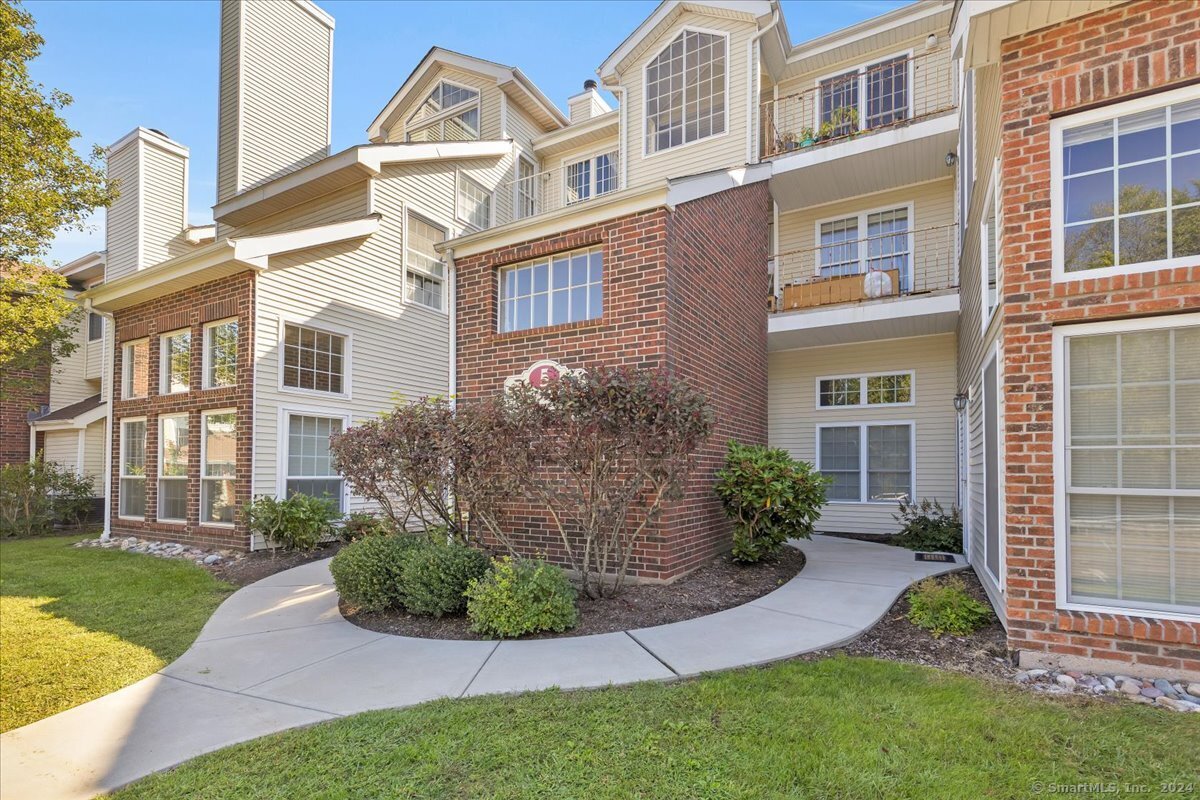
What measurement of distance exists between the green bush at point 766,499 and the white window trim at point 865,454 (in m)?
4.00

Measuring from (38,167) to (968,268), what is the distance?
47.8ft

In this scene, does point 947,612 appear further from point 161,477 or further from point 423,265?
point 161,477

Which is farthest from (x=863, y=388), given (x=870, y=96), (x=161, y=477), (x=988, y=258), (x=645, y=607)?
(x=161, y=477)

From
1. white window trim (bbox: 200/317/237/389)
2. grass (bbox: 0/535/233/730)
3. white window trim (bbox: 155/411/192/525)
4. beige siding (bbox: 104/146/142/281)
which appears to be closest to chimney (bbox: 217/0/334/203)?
beige siding (bbox: 104/146/142/281)

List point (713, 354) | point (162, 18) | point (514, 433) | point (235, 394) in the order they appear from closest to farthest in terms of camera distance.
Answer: point (514, 433) < point (713, 354) < point (235, 394) < point (162, 18)

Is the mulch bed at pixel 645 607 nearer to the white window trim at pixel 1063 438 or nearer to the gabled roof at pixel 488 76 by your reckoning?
the white window trim at pixel 1063 438

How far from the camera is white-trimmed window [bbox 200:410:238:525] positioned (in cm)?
937

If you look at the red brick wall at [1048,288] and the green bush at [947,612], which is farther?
the green bush at [947,612]

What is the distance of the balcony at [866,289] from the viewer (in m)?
9.57

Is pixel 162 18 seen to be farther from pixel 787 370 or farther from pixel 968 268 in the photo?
pixel 968 268

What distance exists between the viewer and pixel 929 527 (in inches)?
364

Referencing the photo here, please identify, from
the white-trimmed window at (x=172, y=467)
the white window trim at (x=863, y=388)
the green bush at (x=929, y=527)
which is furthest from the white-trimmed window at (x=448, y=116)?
the green bush at (x=929, y=527)

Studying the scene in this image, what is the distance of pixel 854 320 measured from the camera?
9.80 meters

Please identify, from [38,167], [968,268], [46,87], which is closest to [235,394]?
[38,167]
